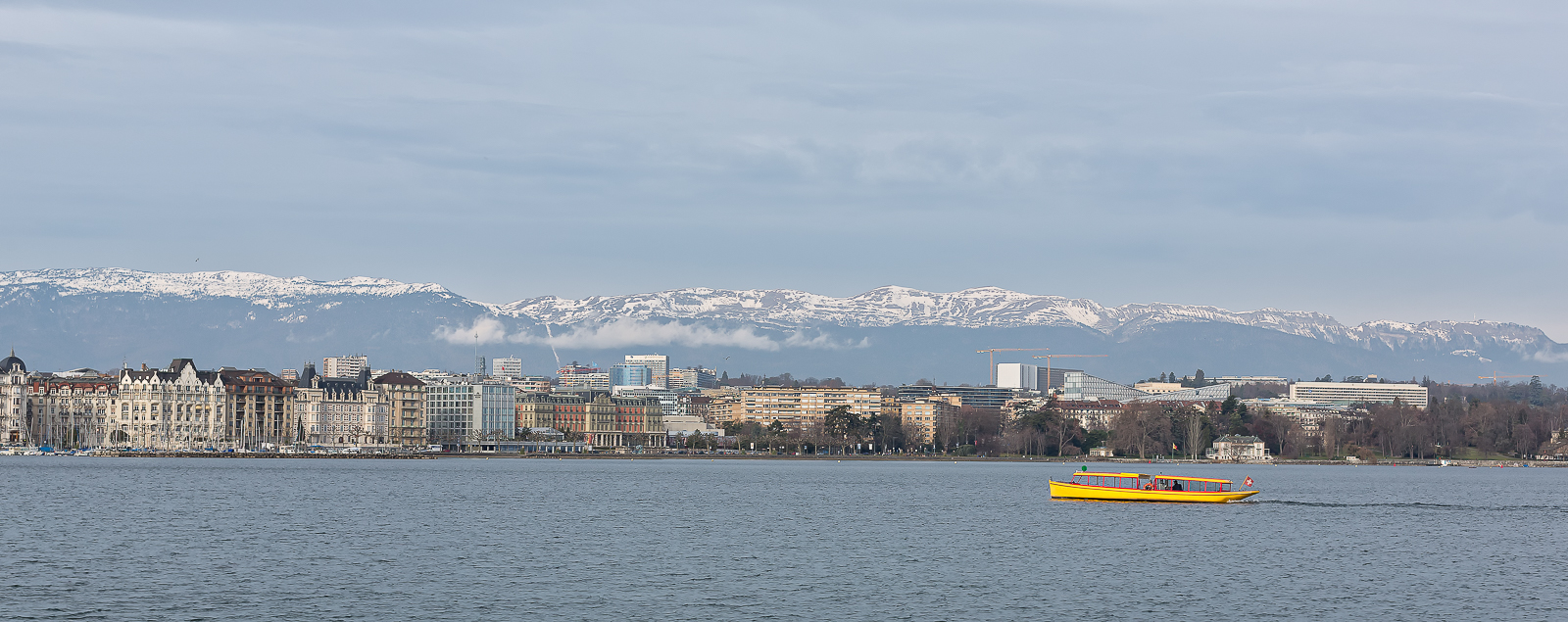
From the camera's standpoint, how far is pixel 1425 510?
284ft

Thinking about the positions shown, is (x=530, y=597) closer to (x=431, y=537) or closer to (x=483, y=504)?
(x=431, y=537)

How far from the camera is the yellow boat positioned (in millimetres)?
91812

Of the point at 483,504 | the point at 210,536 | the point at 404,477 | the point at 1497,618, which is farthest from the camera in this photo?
the point at 404,477

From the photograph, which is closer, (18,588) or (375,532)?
(18,588)

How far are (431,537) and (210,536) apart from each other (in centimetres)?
759

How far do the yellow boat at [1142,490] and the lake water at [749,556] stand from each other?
2.42 m

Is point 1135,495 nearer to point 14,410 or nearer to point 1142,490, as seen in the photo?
point 1142,490

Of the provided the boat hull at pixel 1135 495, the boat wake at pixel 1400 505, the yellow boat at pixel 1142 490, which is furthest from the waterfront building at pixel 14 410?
the boat wake at pixel 1400 505

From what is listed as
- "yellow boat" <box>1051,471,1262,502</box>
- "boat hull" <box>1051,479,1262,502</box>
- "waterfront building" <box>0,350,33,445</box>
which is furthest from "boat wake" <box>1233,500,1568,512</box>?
"waterfront building" <box>0,350,33,445</box>

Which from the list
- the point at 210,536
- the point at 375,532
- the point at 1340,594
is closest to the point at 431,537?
the point at 375,532

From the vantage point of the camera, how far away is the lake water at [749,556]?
42406 mm

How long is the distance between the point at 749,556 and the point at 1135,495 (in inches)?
1658

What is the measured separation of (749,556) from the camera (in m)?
54.9

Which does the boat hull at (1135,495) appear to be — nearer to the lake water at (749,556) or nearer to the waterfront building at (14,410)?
the lake water at (749,556)
